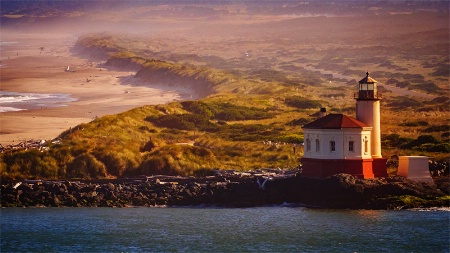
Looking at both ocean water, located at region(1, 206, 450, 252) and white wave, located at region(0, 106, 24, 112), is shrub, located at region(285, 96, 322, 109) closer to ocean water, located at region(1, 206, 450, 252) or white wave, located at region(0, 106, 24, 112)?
white wave, located at region(0, 106, 24, 112)

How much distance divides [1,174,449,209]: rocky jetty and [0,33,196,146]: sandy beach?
10433 mm

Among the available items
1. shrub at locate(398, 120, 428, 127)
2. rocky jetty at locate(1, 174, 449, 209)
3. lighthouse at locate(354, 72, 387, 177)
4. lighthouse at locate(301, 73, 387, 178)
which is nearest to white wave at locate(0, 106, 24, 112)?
shrub at locate(398, 120, 428, 127)

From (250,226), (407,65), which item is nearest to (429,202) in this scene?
(250,226)

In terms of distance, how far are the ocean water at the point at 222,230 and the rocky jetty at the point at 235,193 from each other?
2.13 feet

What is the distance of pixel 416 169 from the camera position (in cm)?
4831

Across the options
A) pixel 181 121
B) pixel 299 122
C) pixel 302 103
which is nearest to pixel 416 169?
pixel 299 122

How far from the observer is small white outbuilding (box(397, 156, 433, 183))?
48.2m

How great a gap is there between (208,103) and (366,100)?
26.1m

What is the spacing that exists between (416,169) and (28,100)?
126ft

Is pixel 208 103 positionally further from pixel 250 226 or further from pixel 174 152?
pixel 250 226

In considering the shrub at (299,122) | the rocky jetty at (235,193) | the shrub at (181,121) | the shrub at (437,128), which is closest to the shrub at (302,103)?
the shrub at (299,122)

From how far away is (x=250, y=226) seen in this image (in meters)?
42.2

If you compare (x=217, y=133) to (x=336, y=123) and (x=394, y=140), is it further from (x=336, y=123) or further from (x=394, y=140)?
(x=336, y=123)

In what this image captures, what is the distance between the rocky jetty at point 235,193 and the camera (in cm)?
4594
